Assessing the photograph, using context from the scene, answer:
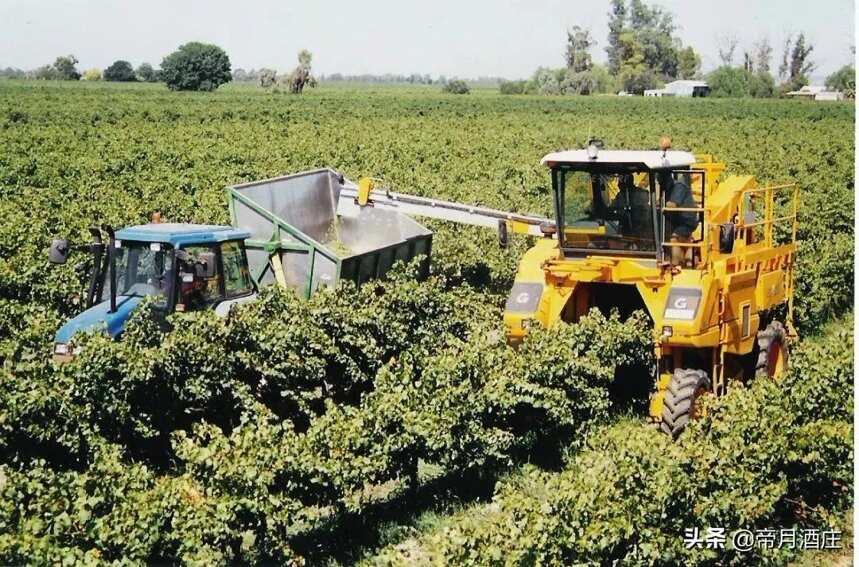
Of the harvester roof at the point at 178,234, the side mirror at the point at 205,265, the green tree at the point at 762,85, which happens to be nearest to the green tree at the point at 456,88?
the green tree at the point at 762,85

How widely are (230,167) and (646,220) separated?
2130 centimetres

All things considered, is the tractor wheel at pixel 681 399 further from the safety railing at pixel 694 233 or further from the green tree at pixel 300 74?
the green tree at pixel 300 74

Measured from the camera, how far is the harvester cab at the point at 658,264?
436 inches

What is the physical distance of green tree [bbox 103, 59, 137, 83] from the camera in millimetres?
102938

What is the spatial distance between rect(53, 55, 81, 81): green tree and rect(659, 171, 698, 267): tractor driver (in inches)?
3781

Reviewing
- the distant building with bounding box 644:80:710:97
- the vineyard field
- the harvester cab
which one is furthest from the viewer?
the distant building with bounding box 644:80:710:97

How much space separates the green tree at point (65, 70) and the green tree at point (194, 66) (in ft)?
67.0

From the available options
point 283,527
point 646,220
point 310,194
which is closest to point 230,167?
point 310,194

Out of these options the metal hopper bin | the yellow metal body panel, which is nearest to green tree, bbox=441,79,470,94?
the metal hopper bin

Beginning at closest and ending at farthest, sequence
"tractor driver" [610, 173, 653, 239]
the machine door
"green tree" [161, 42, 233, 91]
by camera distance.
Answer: the machine door
"tractor driver" [610, 173, 653, 239]
"green tree" [161, 42, 233, 91]

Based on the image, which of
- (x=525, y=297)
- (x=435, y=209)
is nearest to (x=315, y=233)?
(x=435, y=209)

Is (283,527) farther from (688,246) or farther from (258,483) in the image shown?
(688,246)

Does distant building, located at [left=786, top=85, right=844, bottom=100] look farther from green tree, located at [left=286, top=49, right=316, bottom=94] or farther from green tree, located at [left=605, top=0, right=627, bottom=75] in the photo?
green tree, located at [left=286, top=49, right=316, bottom=94]

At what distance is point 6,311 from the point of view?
1226cm
